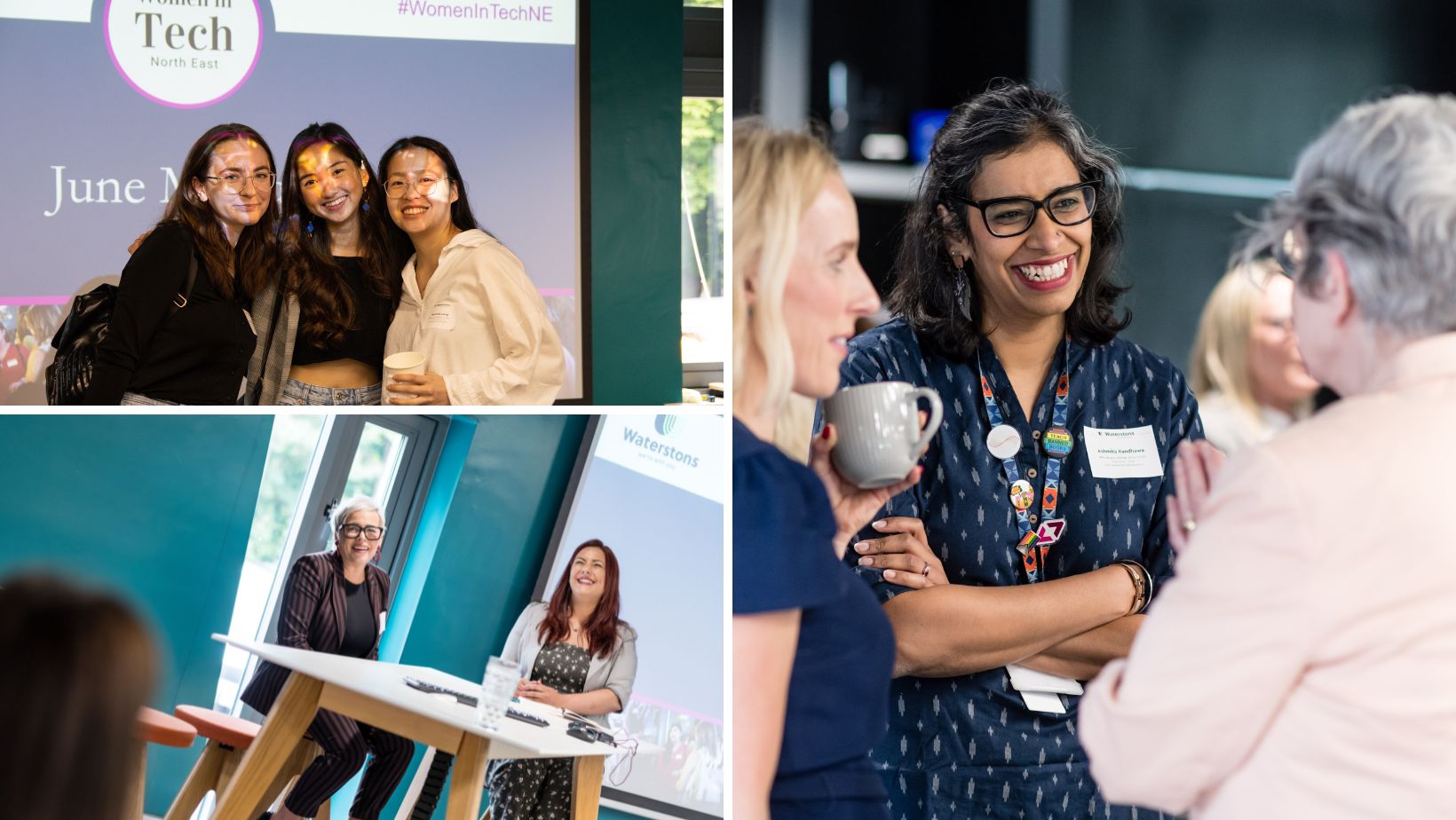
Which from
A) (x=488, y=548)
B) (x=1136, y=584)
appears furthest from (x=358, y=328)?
(x=1136, y=584)

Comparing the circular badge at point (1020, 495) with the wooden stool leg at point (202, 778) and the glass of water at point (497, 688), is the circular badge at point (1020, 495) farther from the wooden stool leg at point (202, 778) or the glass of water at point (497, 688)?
the wooden stool leg at point (202, 778)

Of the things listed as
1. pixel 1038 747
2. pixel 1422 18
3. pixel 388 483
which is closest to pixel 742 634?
pixel 1038 747

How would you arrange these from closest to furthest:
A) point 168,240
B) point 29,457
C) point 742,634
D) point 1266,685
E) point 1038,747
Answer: point 1266,685, point 742,634, point 1038,747, point 29,457, point 168,240

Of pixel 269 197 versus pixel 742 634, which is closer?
pixel 742 634

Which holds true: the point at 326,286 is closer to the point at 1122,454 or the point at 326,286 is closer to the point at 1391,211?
the point at 1122,454

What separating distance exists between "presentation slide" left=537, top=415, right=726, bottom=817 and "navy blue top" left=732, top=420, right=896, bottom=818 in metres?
1.69

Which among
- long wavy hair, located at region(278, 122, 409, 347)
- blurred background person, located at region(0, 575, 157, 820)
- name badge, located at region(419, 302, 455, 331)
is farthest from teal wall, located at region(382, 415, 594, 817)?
blurred background person, located at region(0, 575, 157, 820)

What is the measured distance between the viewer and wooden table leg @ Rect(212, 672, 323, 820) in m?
3.02

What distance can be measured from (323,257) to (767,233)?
2286 millimetres

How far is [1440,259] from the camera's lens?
1.31 m

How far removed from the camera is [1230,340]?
173 inches

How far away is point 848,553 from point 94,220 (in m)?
2.57

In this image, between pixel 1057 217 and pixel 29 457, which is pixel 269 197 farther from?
pixel 1057 217

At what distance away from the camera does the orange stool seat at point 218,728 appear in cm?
324
